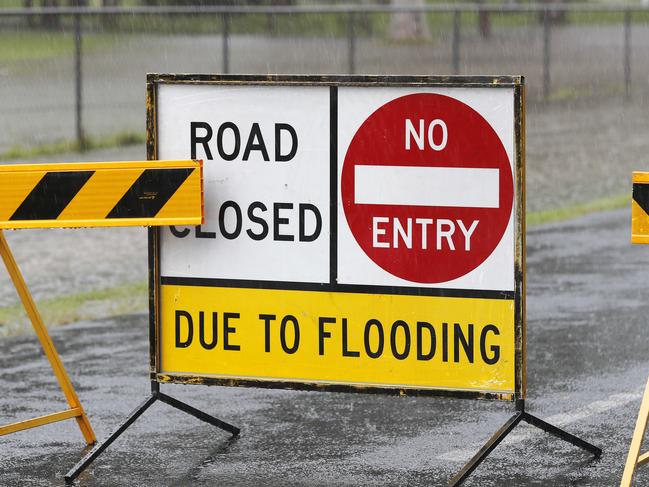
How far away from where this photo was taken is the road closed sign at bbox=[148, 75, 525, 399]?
21.2 feet

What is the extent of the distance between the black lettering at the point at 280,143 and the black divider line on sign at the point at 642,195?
152cm

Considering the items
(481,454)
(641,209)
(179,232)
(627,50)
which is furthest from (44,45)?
(641,209)

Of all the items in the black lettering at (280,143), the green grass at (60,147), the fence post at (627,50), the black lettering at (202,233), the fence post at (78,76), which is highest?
the fence post at (627,50)

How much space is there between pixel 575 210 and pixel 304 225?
902 cm

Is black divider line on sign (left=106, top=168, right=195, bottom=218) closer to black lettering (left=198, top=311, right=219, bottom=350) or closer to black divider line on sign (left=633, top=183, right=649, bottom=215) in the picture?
black lettering (left=198, top=311, right=219, bottom=350)

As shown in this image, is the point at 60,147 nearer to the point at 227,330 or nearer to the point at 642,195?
the point at 227,330

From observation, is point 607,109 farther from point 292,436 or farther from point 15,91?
point 292,436

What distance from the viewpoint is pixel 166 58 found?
31234mm

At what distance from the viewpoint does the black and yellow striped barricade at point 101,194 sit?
263 inches

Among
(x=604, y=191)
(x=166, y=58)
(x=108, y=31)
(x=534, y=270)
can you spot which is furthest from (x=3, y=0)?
(x=534, y=270)

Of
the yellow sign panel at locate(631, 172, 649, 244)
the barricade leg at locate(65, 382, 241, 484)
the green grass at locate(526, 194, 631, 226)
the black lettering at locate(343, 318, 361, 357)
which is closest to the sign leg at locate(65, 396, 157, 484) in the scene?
the barricade leg at locate(65, 382, 241, 484)

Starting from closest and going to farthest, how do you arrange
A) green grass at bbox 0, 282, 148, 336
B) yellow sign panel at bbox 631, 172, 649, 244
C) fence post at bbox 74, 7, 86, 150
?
yellow sign panel at bbox 631, 172, 649, 244 < green grass at bbox 0, 282, 148, 336 < fence post at bbox 74, 7, 86, 150

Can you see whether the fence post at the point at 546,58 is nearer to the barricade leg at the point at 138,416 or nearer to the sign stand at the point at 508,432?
the barricade leg at the point at 138,416

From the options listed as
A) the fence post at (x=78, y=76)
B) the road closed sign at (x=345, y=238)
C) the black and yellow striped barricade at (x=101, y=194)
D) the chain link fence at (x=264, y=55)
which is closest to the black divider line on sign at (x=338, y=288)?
the road closed sign at (x=345, y=238)
